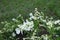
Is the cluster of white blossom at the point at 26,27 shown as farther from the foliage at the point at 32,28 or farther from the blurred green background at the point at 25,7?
the blurred green background at the point at 25,7

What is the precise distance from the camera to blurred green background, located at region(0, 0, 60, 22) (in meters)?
5.97

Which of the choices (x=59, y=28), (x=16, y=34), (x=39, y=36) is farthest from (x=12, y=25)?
(x=59, y=28)

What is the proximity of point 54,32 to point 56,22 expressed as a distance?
230mm

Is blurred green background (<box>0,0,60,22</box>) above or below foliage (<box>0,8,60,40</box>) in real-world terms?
above

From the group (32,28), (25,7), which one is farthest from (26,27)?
(25,7)

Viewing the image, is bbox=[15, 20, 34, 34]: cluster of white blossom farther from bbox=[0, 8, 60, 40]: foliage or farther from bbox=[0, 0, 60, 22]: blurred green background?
bbox=[0, 0, 60, 22]: blurred green background

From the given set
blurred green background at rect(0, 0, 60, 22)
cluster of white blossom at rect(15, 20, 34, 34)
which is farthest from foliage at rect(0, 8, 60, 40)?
blurred green background at rect(0, 0, 60, 22)

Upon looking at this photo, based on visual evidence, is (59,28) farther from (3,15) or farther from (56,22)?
(3,15)

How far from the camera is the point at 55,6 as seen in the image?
611 cm

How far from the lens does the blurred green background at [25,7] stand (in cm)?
597

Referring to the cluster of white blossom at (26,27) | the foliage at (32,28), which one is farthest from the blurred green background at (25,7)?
the cluster of white blossom at (26,27)

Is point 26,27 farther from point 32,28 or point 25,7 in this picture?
point 25,7

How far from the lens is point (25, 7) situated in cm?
612

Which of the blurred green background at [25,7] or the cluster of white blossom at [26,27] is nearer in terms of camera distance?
the cluster of white blossom at [26,27]
